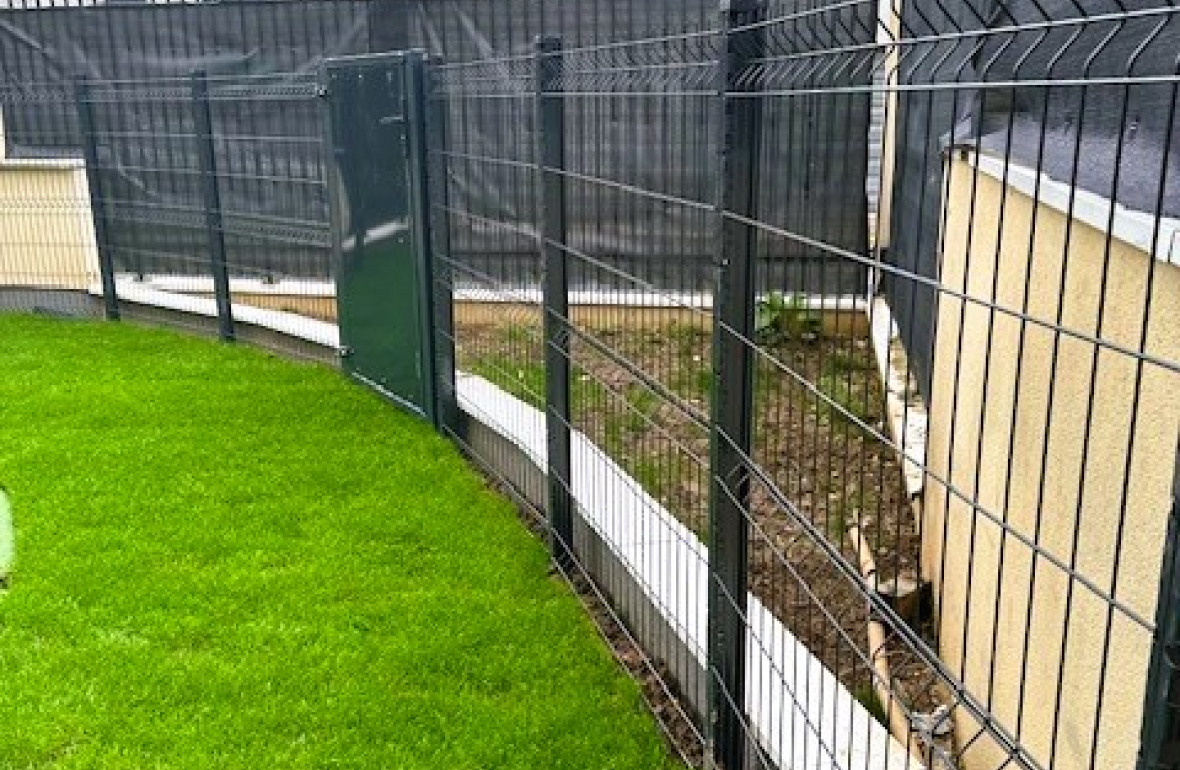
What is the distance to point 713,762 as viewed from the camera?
3.12 meters

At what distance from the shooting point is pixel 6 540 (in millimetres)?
4891

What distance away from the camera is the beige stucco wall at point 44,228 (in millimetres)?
9359

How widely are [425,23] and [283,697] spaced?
→ 6.53 meters

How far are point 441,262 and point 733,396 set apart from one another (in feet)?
11.5

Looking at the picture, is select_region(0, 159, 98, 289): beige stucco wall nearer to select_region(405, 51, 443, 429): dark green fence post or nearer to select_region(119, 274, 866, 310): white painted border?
select_region(119, 274, 866, 310): white painted border

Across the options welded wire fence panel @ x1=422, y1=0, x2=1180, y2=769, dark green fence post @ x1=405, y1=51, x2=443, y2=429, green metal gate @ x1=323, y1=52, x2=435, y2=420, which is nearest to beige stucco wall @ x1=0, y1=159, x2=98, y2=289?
green metal gate @ x1=323, y1=52, x2=435, y2=420

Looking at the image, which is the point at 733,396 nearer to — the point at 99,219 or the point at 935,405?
the point at 935,405

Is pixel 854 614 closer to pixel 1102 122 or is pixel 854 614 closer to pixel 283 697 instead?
pixel 283 697

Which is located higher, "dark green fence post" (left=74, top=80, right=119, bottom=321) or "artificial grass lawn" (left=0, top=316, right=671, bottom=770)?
"dark green fence post" (left=74, top=80, right=119, bottom=321)

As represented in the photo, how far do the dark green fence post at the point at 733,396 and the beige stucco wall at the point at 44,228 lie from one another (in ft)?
25.5

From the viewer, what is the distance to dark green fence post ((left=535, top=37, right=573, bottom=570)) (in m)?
4.30

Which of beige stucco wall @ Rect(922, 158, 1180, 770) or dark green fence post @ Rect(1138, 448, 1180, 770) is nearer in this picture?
dark green fence post @ Rect(1138, 448, 1180, 770)

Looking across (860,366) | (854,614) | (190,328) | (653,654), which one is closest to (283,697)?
(653,654)

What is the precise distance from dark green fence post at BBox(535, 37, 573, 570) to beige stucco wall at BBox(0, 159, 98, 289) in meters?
6.05
